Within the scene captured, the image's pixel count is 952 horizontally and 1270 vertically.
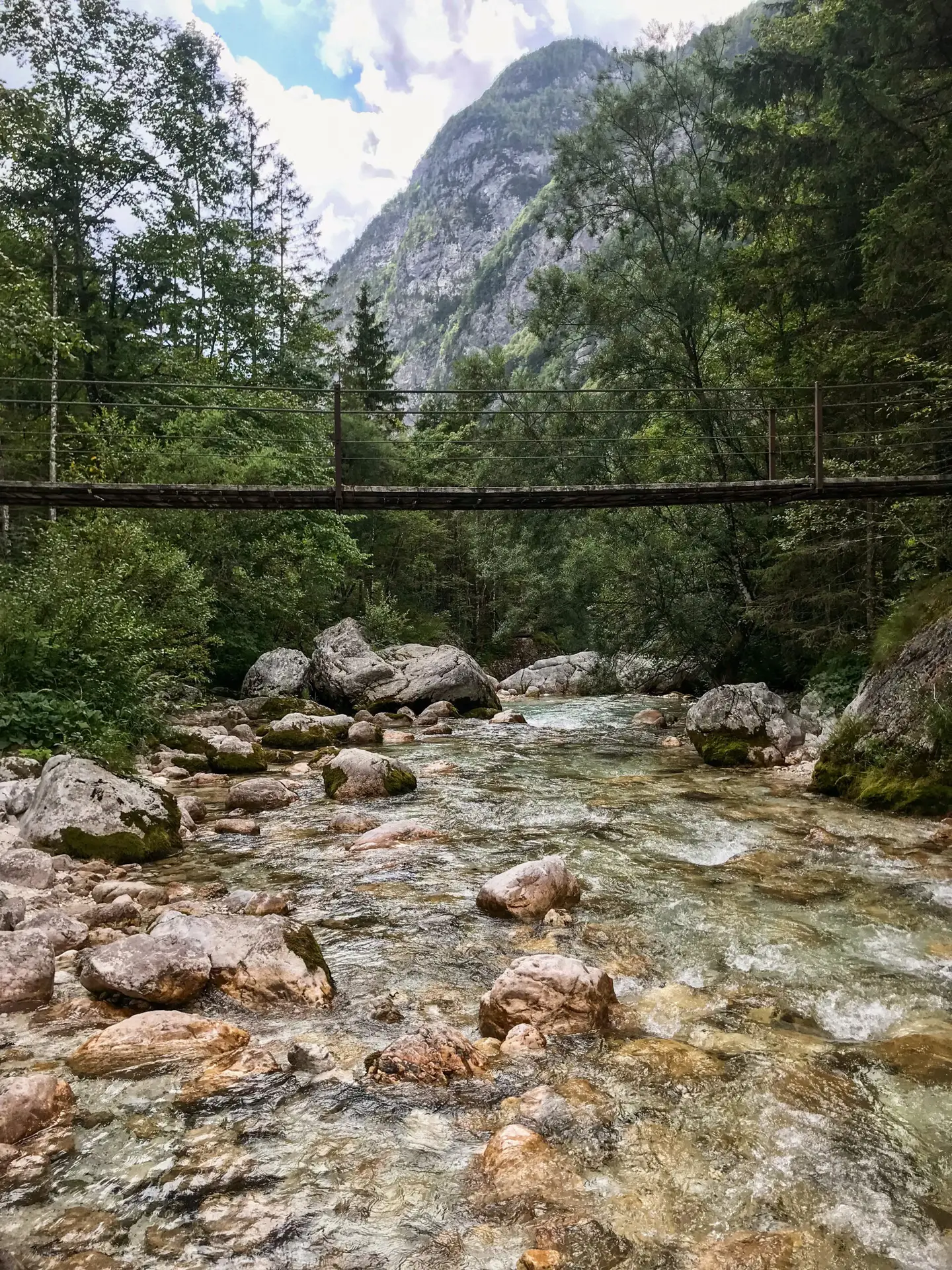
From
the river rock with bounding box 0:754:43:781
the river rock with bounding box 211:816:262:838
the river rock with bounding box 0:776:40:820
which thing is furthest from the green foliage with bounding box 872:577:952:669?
the river rock with bounding box 0:754:43:781

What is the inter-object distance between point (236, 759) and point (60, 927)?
17.4 ft

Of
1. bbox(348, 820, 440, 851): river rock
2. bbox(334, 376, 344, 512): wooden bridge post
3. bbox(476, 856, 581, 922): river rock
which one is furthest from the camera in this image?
bbox(334, 376, 344, 512): wooden bridge post

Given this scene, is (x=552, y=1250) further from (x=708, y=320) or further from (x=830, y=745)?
(x=708, y=320)

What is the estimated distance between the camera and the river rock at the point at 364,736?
11719mm

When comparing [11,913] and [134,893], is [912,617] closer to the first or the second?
[134,893]

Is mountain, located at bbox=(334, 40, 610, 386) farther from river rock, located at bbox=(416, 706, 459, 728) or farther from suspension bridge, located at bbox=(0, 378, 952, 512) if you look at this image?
river rock, located at bbox=(416, 706, 459, 728)

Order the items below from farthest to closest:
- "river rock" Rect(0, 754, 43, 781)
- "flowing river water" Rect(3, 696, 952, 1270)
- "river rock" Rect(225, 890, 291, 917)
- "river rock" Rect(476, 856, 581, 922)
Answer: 1. "river rock" Rect(0, 754, 43, 781)
2. "river rock" Rect(476, 856, 581, 922)
3. "river rock" Rect(225, 890, 291, 917)
4. "flowing river water" Rect(3, 696, 952, 1270)

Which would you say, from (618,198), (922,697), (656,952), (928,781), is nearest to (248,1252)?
(656,952)

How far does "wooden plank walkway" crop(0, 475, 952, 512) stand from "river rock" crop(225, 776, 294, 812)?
3.12 metres

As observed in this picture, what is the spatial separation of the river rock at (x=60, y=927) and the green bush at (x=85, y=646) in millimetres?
3284

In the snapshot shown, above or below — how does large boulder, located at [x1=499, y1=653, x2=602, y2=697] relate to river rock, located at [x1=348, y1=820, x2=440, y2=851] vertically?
below

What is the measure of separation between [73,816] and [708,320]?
13.4 metres

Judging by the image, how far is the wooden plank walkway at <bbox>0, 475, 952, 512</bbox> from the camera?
8.15 metres

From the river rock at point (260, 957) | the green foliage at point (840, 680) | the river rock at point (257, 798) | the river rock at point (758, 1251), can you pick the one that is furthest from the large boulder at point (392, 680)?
the river rock at point (758, 1251)
